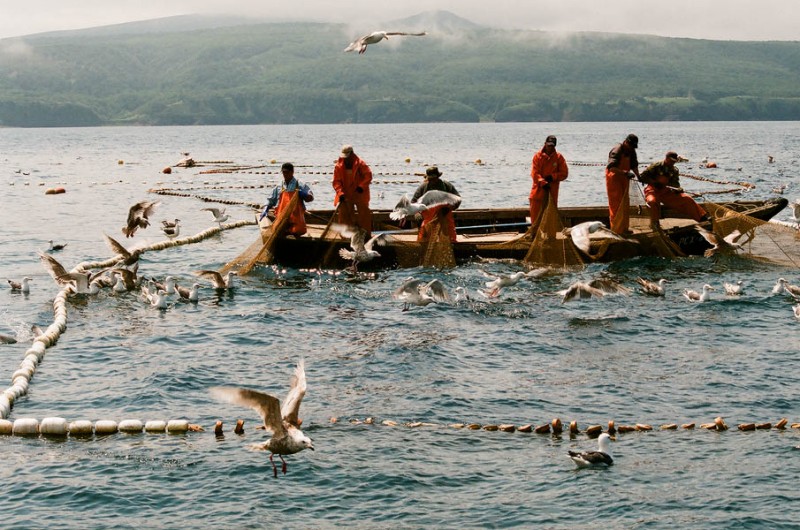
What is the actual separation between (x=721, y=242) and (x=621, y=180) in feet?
9.20

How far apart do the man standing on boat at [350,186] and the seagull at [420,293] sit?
407 centimetres

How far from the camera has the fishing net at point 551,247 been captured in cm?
2311

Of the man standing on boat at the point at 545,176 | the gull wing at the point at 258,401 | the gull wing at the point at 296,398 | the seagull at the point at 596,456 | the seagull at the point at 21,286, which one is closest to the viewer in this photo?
the gull wing at the point at 258,401

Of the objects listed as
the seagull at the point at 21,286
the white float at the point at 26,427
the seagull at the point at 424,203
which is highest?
the seagull at the point at 424,203

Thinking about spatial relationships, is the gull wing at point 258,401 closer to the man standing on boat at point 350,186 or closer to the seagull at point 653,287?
the seagull at point 653,287

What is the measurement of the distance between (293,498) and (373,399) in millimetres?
3634

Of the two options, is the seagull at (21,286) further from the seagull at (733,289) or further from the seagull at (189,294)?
the seagull at (733,289)

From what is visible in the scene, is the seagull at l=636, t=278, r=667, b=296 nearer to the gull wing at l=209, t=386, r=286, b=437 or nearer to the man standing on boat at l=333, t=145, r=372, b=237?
the man standing on boat at l=333, t=145, r=372, b=237

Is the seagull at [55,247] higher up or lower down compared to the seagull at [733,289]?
lower down

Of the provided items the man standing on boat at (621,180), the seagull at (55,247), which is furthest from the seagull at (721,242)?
the seagull at (55,247)

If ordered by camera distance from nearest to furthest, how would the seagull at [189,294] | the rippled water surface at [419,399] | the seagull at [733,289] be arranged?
the rippled water surface at [419,399] → the seagull at [733,289] → the seagull at [189,294]

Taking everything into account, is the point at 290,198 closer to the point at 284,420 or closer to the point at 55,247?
the point at 55,247

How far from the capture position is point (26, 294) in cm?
2350

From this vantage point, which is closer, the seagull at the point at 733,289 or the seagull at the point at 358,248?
the seagull at the point at 733,289
